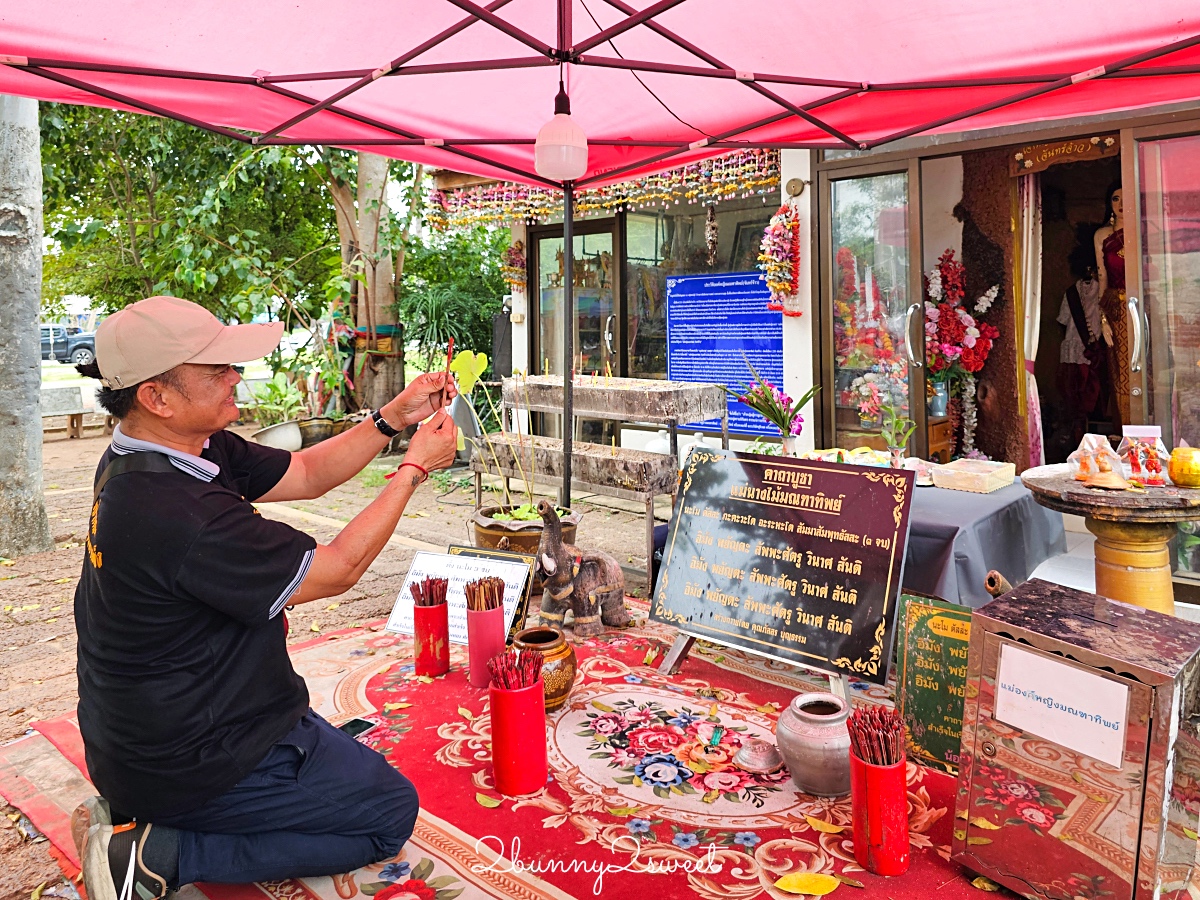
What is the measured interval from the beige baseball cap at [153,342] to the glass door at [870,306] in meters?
5.27

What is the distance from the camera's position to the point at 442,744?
2.80m

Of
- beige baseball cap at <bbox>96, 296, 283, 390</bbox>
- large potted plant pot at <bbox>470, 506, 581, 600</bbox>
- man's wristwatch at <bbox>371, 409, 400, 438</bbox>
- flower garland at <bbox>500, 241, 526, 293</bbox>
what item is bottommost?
large potted plant pot at <bbox>470, 506, 581, 600</bbox>

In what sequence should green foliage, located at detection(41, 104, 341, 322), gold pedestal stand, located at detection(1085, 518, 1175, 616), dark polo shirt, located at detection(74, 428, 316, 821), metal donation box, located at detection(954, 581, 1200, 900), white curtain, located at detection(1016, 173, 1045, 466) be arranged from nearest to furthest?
metal donation box, located at detection(954, 581, 1200, 900) < dark polo shirt, located at detection(74, 428, 316, 821) < gold pedestal stand, located at detection(1085, 518, 1175, 616) < white curtain, located at detection(1016, 173, 1045, 466) < green foliage, located at detection(41, 104, 341, 322)

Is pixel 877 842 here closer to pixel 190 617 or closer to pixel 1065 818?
pixel 1065 818

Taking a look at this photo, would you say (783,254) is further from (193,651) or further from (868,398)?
(193,651)

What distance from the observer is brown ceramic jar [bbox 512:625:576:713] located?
2.92 m

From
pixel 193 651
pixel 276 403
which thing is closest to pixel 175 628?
pixel 193 651

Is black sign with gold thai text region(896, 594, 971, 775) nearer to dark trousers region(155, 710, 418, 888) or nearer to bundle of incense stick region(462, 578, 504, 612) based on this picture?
bundle of incense stick region(462, 578, 504, 612)

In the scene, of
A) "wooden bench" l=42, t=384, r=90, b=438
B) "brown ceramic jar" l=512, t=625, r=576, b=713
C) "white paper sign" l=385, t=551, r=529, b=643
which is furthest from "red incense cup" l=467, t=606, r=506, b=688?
"wooden bench" l=42, t=384, r=90, b=438

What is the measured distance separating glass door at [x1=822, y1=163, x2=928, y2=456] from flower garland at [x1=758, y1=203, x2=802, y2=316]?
0.25m

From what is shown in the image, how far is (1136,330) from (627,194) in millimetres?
4203

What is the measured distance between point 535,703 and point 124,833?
107 centimetres

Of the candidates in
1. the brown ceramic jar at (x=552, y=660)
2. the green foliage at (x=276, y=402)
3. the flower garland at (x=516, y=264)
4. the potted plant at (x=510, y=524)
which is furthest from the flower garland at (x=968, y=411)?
the green foliage at (x=276, y=402)

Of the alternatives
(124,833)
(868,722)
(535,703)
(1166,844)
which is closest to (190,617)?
(124,833)
